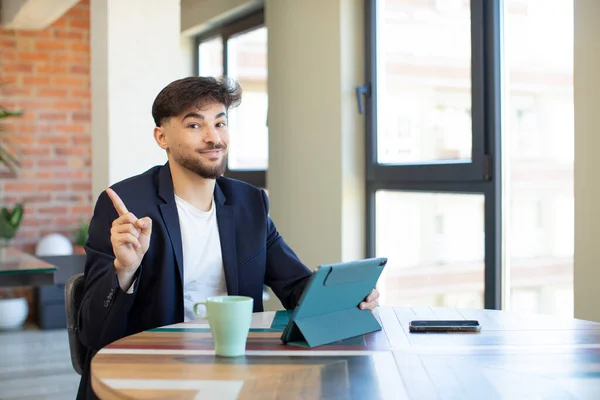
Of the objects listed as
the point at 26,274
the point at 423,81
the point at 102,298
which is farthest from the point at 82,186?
the point at 102,298

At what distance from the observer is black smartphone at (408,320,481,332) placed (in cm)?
158

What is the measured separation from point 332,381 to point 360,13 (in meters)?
2.95

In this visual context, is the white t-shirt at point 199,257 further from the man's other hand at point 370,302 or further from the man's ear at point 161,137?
the man's other hand at point 370,302

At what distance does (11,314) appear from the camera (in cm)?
541

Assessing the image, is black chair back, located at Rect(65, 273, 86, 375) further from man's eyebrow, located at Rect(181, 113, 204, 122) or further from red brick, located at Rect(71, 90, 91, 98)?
red brick, located at Rect(71, 90, 91, 98)

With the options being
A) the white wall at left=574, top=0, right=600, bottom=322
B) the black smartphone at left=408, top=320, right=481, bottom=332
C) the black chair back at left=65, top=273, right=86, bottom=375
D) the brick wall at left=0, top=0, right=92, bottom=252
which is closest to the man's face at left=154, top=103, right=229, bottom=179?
the black chair back at left=65, top=273, right=86, bottom=375

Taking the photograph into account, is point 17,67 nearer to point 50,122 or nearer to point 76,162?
point 50,122

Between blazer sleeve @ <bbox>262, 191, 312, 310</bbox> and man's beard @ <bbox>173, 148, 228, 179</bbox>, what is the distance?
196 millimetres

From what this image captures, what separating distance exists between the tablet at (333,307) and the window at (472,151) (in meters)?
1.42

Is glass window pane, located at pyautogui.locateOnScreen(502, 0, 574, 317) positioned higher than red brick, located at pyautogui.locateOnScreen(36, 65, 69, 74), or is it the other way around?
red brick, located at pyautogui.locateOnScreen(36, 65, 69, 74)

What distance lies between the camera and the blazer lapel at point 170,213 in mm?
1895

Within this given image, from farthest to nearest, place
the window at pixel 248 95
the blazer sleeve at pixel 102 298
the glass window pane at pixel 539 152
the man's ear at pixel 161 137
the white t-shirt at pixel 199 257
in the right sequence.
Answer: the window at pixel 248 95
the glass window pane at pixel 539 152
the man's ear at pixel 161 137
the white t-shirt at pixel 199 257
the blazer sleeve at pixel 102 298

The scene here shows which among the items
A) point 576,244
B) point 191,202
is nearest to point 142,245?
point 191,202

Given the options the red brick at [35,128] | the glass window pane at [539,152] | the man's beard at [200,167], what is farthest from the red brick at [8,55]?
the man's beard at [200,167]
